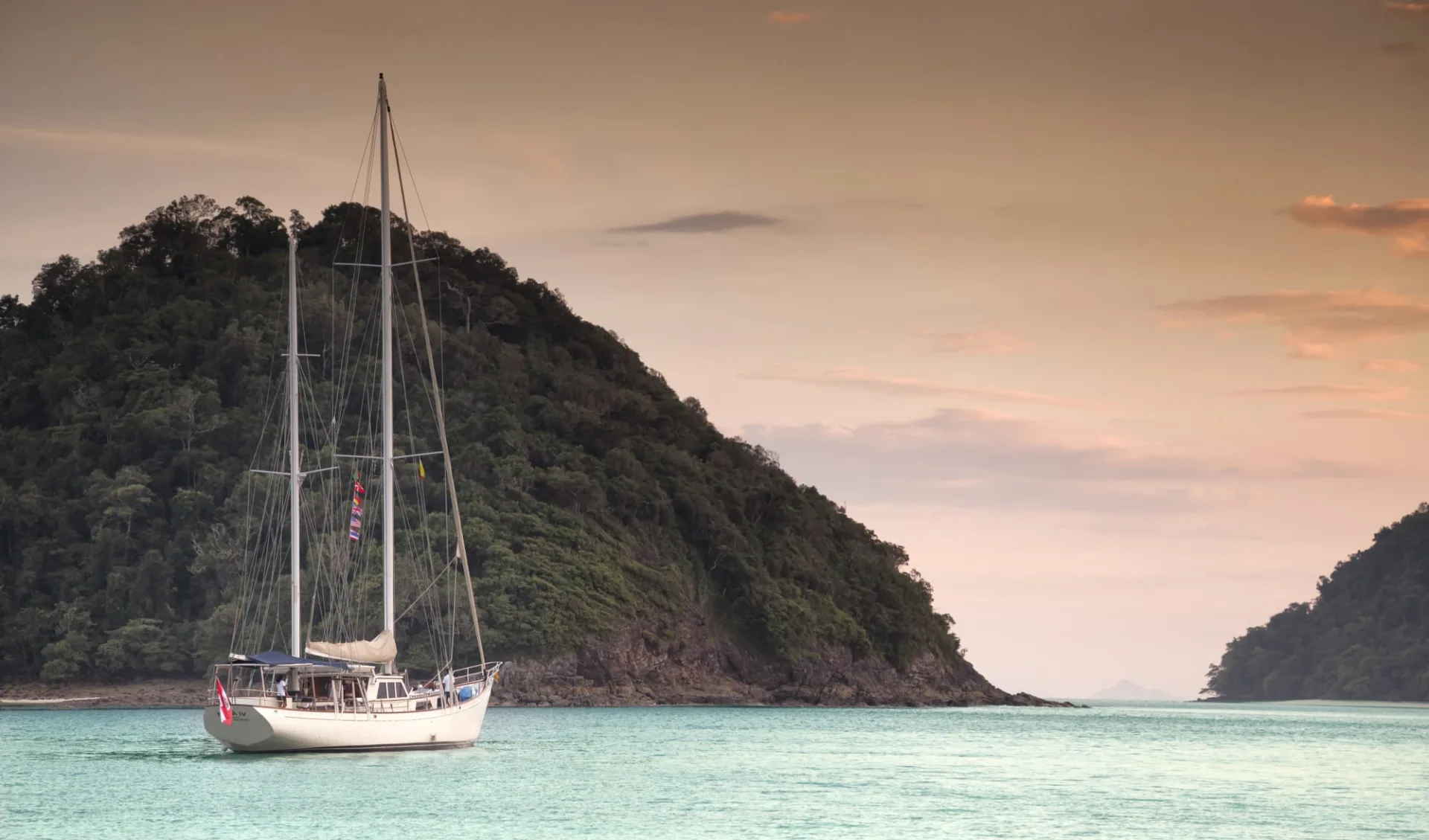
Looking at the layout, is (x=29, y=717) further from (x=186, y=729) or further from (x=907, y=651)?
(x=907, y=651)

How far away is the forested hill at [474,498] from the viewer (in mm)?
103500

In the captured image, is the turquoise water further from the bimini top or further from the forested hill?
the forested hill

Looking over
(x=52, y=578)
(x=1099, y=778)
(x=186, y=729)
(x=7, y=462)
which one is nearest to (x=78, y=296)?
(x=7, y=462)

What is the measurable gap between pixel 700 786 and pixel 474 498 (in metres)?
67.9

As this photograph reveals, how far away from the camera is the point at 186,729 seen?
70.2 m

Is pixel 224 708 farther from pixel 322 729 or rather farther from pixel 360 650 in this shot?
pixel 360 650

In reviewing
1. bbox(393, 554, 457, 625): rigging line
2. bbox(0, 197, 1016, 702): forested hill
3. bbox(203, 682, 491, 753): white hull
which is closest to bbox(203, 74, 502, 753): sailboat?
bbox(203, 682, 491, 753): white hull

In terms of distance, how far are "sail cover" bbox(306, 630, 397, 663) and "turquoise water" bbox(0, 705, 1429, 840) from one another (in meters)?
3.18

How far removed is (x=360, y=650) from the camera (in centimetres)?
4944

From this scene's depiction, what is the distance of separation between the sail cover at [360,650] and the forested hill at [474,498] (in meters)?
50.7

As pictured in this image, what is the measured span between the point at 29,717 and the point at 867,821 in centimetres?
5831

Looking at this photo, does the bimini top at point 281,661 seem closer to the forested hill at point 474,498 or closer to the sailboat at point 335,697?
the sailboat at point 335,697

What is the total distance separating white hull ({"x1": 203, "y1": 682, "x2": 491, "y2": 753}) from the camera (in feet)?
155

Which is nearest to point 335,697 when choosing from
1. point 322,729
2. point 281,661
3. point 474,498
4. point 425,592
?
point 322,729
